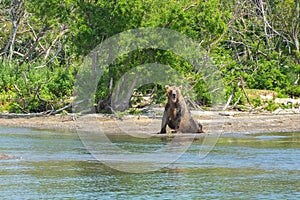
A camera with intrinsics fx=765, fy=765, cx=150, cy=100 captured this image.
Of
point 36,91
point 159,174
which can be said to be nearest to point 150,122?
point 36,91

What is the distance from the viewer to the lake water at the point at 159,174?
11.5m

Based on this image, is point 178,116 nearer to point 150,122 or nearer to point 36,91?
point 150,122

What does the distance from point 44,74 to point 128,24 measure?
525 centimetres

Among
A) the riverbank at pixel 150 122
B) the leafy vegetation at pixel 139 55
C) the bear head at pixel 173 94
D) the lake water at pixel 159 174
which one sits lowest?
the lake water at pixel 159 174

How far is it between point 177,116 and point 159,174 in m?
6.71

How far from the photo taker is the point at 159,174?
44.0ft

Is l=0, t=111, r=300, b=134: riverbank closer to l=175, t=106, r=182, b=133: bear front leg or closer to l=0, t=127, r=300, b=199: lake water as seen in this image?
l=175, t=106, r=182, b=133: bear front leg

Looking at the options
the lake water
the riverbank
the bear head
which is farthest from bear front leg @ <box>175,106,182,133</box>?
the lake water

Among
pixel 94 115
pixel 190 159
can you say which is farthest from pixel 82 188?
pixel 94 115

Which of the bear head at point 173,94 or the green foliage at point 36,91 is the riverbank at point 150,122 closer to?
the green foliage at point 36,91

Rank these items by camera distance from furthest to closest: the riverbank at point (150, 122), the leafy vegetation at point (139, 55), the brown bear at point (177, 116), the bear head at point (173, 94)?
1. the leafy vegetation at point (139, 55)
2. the riverbank at point (150, 122)
3. the brown bear at point (177, 116)
4. the bear head at point (173, 94)

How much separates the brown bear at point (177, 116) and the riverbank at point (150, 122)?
3.04ft

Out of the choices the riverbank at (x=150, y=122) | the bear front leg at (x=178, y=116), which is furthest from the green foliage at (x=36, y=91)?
the bear front leg at (x=178, y=116)

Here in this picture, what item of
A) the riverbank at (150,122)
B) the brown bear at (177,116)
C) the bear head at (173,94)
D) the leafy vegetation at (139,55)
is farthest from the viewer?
the leafy vegetation at (139,55)
